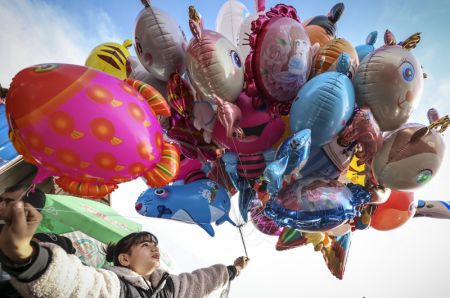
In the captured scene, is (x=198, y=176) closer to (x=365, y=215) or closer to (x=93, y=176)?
(x=93, y=176)

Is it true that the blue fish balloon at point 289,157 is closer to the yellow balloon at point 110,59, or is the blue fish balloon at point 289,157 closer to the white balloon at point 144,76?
the white balloon at point 144,76

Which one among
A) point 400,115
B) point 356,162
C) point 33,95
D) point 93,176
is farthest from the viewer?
point 356,162

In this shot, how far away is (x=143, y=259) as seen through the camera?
1.82m

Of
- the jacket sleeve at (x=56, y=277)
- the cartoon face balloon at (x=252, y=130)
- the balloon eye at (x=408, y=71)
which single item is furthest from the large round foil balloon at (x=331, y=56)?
the jacket sleeve at (x=56, y=277)

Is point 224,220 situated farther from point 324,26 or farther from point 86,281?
point 324,26

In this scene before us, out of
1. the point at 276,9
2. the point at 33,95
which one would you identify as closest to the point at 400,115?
the point at 276,9

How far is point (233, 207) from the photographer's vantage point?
8.16 feet

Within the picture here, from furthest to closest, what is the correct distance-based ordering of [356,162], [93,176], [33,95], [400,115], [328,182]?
1. [356,162]
2. [328,182]
3. [400,115]
4. [93,176]
5. [33,95]

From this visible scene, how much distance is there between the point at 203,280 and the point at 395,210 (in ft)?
4.79

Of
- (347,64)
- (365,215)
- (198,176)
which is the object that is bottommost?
(365,215)

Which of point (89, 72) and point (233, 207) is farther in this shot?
point (233, 207)

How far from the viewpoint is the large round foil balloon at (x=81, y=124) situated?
1.64m

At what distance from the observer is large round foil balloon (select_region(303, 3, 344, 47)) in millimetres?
2334

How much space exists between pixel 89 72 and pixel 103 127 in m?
0.35
